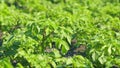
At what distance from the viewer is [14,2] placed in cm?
996

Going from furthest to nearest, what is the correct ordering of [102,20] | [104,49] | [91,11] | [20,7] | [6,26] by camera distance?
1. [20,7]
2. [91,11]
3. [102,20]
4. [6,26]
5. [104,49]

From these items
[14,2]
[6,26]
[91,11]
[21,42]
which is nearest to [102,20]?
[91,11]

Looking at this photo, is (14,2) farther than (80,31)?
Yes

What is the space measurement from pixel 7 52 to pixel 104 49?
5.09 ft

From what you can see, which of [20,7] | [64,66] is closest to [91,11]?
[20,7]

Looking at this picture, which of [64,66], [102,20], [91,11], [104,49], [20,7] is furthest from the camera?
[20,7]

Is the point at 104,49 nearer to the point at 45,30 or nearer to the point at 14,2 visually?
the point at 45,30

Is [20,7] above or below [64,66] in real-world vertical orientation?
below

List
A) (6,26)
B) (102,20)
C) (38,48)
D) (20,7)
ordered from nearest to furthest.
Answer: (38,48) < (6,26) < (102,20) < (20,7)

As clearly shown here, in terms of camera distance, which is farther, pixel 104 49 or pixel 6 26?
pixel 6 26

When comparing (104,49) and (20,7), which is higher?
(104,49)

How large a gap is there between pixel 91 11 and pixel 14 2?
2798mm

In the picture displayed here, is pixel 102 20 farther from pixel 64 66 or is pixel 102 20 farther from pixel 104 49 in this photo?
pixel 64 66

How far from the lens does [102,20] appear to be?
23.6 feet
